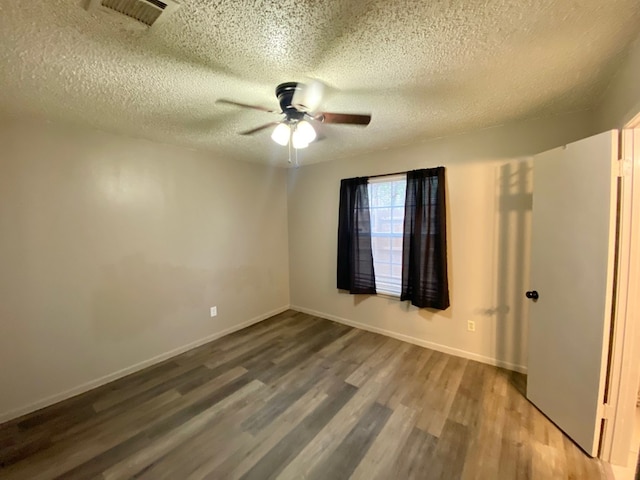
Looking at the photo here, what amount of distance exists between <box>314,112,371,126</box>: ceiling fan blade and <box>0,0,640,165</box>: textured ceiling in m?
0.20

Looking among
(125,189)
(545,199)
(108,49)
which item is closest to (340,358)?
(545,199)

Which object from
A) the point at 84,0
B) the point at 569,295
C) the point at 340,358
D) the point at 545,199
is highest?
the point at 84,0

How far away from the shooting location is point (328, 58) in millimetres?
1437

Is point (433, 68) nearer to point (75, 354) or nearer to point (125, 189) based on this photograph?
point (125, 189)

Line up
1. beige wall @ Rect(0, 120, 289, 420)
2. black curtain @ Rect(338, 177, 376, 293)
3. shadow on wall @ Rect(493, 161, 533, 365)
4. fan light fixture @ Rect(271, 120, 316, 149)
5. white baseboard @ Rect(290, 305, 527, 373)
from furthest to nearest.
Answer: black curtain @ Rect(338, 177, 376, 293)
white baseboard @ Rect(290, 305, 527, 373)
shadow on wall @ Rect(493, 161, 533, 365)
beige wall @ Rect(0, 120, 289, 420)
fan light fixture @ Rect(271, 120, 316, 149)

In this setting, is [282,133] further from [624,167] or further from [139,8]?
[624,167]

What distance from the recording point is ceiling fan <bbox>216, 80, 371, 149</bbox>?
1.64 metres

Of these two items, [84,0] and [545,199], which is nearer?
[84,0]

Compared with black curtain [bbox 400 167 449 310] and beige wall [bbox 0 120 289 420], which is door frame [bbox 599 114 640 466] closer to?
black curtain [bbox 400 167 449 310]

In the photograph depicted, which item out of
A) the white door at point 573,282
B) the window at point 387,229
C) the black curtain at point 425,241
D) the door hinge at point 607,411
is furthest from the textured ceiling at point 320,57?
the door hinge at point 607,411

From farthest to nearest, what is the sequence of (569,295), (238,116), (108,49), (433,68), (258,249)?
1. (258,249)
2. (238,116)
3. (569,295)
4. (433,68)
5. (108,49)

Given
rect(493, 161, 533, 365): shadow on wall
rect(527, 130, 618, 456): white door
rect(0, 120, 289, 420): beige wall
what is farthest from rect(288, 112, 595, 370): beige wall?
rect(0, 120, 289, 420): beige wall

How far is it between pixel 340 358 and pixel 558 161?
2.56m

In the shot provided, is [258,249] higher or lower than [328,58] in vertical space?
lower
